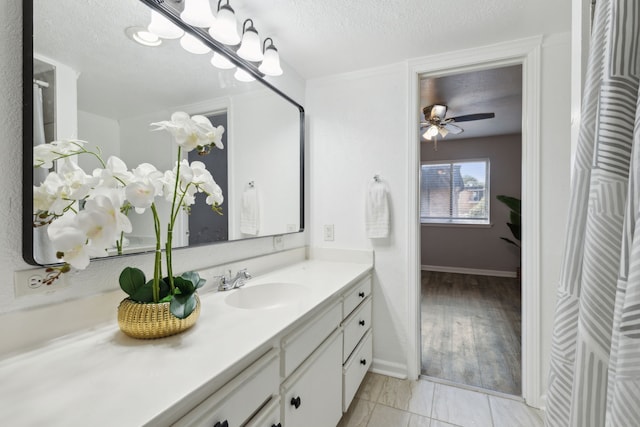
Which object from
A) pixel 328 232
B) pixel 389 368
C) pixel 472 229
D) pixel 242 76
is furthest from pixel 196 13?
pixel 472 229

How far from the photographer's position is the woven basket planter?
854 mm

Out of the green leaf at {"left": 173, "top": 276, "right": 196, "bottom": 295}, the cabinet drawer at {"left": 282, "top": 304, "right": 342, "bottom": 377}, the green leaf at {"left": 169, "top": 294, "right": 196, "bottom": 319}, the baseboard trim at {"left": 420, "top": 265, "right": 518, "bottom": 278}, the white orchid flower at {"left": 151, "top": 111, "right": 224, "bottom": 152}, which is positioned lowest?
the baseboard trim at {"left": 420, "top": 265, "right": 518, "bottom": 278}

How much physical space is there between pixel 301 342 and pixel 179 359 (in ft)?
1.55

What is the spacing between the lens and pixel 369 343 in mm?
1993

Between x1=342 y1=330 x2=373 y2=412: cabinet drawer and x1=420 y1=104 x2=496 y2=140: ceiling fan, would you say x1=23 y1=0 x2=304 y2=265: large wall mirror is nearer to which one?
x1=342 y1=330 x2=373 y2=412: cabinet drawer

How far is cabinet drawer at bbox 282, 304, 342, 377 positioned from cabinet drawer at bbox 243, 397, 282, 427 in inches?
3.7

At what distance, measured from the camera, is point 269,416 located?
36.6 inches

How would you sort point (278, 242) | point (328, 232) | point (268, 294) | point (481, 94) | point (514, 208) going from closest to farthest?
point (268, 294) → point (278, 242) → point (328, 232) → point (481, 94) → point (514, 208)

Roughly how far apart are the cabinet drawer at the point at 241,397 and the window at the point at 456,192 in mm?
4265

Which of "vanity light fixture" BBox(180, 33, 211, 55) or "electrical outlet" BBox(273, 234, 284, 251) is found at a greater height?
"vanity light fixture" BBox(180, 33, 211, 55)

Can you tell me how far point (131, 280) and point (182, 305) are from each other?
21 cm

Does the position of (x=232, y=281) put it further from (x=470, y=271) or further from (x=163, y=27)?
(x=470, y=271)

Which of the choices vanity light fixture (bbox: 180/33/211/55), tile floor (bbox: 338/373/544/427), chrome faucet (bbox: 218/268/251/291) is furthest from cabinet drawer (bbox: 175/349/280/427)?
vanity light fixture (bbox: 180/33/211/55)

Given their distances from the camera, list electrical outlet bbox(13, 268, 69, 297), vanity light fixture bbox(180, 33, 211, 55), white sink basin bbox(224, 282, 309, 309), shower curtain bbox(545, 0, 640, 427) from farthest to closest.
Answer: white sink basin bbox(224, 282, 309, 309), vanity light fixture bbox(180, 33, 211, 55), electrical outlet bbox(13, 268, 69, 297), shower curtain bbox(545, 0, 640, 427)
